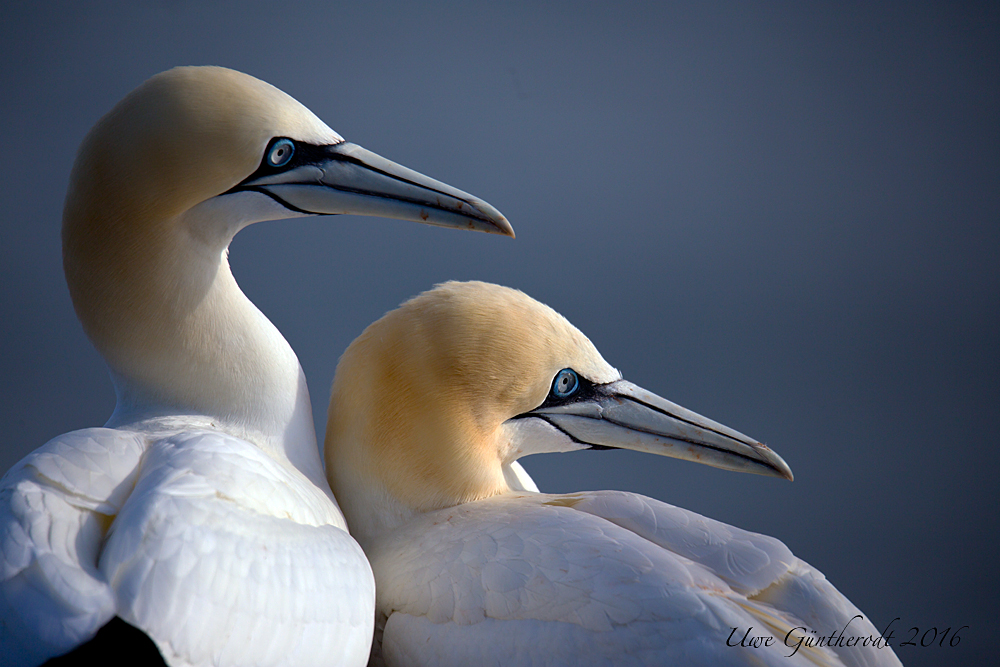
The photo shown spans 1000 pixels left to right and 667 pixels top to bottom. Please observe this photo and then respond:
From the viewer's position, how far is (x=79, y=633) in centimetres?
138

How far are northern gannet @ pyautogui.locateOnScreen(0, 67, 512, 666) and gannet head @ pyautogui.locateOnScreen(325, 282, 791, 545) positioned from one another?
142 millimetres

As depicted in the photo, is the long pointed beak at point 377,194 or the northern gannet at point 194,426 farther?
the long pointed beak at point 377,194

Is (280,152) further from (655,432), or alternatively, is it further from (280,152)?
(655,432)

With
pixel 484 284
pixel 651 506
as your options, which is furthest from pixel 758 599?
pixel 484 284

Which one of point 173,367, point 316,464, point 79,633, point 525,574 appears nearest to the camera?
point 79,633

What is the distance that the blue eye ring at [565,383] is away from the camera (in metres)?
2.34

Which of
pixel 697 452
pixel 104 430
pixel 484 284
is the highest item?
pixel 484 284

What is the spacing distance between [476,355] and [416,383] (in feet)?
0.55

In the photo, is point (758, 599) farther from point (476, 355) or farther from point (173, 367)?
point (173, 367)

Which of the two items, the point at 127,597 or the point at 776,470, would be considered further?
the point at 776,470

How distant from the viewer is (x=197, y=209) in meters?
2.05

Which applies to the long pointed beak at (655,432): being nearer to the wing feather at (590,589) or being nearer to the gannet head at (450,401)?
the gannet head at (450,401)

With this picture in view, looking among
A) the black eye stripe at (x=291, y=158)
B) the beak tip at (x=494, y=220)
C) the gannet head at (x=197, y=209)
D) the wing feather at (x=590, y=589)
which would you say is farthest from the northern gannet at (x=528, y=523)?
the black eye stripe at (x=291, y=158)

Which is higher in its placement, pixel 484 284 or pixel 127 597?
pixel 484 284
